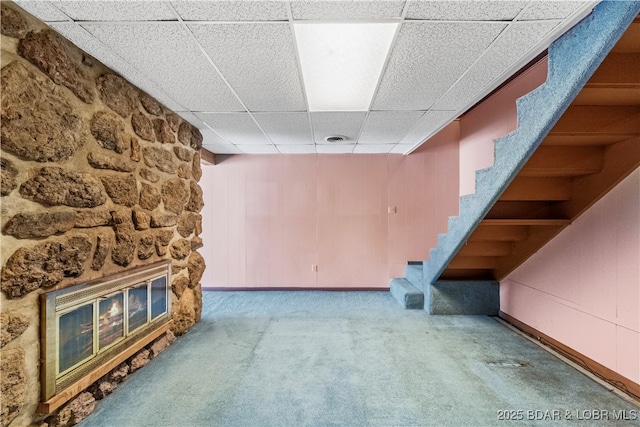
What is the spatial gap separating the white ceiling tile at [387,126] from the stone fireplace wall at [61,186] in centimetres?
198

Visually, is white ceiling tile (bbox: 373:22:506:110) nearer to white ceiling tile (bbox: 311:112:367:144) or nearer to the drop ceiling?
the drop ceiling

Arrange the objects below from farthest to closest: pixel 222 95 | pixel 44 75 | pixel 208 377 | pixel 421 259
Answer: pixel 421 259
pixel 222 95
pixel 208 377
pixel 44 75

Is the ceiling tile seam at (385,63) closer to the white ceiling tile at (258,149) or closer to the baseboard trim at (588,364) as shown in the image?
the white ceiling tile at (258,149)

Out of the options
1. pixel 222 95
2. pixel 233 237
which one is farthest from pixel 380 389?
pixel 233 237

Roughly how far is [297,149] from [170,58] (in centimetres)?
225

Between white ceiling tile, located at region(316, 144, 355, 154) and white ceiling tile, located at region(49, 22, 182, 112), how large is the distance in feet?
6.33

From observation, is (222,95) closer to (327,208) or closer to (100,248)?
(100,248)

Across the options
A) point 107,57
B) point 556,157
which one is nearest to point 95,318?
point 107,57

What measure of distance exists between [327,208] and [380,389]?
2703 mm

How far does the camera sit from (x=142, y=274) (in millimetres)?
2049

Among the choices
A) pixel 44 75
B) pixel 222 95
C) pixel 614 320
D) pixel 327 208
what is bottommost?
pixel 614 320

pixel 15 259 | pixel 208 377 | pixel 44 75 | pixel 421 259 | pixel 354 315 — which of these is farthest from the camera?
A: pixel 421 259

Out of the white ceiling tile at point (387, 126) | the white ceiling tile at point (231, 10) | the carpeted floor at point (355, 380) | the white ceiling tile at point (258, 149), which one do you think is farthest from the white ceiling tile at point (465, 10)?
the white ceiling tile at point (258, 149)

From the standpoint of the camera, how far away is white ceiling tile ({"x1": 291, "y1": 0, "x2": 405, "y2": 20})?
1.21 m
